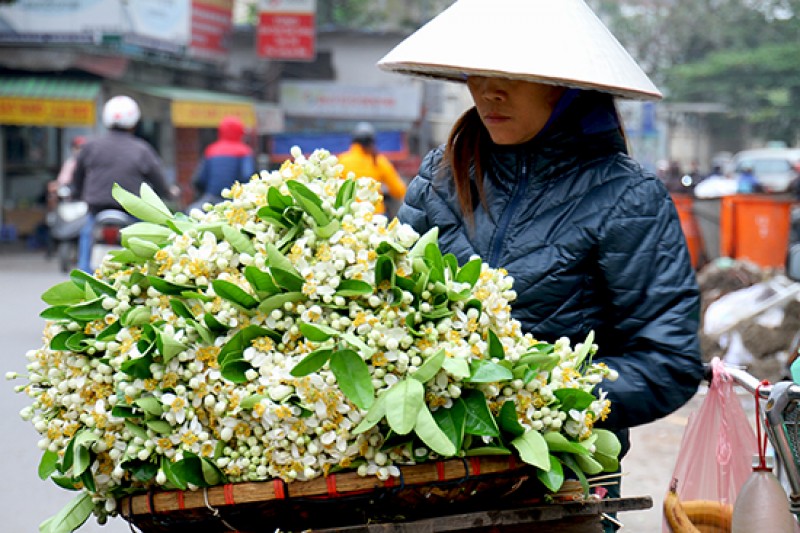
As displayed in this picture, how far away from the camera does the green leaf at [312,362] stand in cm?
182

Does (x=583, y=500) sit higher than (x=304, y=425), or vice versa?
(x=304, y=425)

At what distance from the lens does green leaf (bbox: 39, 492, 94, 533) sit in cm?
205

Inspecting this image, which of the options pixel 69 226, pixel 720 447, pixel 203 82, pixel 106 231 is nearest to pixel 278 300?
pixel 720 447

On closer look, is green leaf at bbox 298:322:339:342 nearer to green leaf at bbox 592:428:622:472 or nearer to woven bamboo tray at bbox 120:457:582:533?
woven bamboo tray at bbox 120:457:582:533

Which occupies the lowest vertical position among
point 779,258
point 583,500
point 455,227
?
point 779,258

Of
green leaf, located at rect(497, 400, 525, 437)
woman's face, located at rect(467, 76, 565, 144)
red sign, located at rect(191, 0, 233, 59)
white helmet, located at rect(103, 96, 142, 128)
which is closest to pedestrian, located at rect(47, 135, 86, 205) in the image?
white helmet, located at rect(103, 96, 142, 128)

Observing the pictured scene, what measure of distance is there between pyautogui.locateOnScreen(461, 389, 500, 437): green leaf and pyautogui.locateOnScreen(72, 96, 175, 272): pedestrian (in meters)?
7.31

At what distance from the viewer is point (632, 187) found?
2.51 m

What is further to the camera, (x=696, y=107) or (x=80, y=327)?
(x=696, y=107)

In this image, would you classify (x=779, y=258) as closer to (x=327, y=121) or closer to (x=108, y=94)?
(x=108, y=94)

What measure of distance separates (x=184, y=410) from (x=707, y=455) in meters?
1.61

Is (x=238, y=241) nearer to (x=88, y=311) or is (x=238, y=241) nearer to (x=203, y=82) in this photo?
(x=88, y=311)

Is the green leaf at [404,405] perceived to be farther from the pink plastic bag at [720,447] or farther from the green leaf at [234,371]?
the pink plastic bag at [720,447]

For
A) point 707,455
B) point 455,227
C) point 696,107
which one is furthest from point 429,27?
point 696,107
